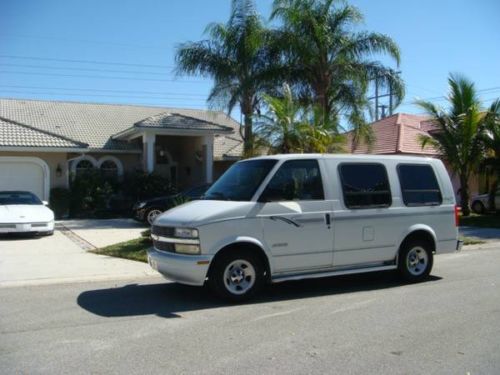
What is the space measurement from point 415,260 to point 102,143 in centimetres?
2002

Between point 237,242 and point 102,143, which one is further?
point 102,143

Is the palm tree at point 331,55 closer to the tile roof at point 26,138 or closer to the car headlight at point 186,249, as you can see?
the tile roof at point 26,138

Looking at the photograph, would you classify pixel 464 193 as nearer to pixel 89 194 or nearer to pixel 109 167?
pixel 89 194

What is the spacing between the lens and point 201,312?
693 centimetres

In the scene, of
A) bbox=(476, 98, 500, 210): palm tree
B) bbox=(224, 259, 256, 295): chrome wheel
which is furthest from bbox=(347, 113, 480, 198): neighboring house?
bbox=(224, 259, 256, 295): chrome wheel

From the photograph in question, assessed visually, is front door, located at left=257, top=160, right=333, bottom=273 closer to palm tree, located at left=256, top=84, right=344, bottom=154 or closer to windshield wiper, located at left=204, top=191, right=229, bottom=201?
windshield wiper, located at left=204, top=191, right=229, bottom=201

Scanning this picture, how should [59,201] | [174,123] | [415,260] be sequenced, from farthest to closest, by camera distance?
1. [174,123]
2. [59,201]
3. [415,260]

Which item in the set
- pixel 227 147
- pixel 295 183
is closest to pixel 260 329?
pixel 295 183

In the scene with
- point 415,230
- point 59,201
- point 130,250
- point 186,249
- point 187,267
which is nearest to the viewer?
point 187,267

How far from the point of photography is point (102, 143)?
2605 cm

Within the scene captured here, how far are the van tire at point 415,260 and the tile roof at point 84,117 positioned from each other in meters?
16.8

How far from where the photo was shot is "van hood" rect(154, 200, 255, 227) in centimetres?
714

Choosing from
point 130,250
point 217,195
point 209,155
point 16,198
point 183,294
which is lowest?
point 183,294

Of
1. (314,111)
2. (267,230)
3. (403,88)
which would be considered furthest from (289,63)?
(267,230)
